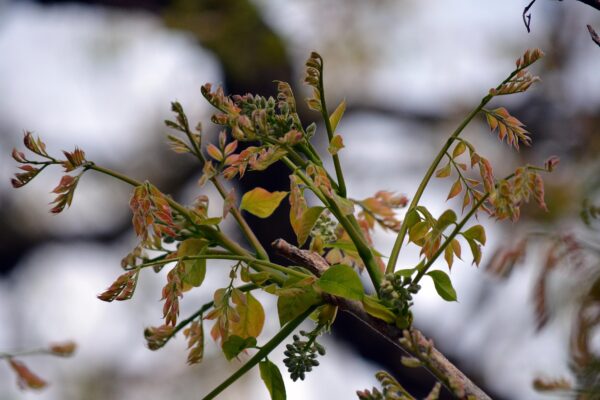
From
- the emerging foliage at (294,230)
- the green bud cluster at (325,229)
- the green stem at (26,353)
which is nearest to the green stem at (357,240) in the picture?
the emerging foliage at (294,230)

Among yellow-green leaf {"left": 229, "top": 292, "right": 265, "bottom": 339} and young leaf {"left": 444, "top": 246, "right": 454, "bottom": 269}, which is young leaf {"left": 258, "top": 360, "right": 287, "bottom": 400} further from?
young leaf {"left": 444, "top": 246, "right": 454, "bottom": 269}

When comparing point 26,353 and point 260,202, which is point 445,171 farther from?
point 26,353

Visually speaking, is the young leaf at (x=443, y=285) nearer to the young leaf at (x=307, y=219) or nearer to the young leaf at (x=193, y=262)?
the young leaf at (x=307, y=219)

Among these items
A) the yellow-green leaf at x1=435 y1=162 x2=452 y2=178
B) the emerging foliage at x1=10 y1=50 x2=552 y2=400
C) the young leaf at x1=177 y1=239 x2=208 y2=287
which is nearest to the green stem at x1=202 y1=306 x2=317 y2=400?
the emerging foliage at x1=10 y1=50 x2=552 y2=400

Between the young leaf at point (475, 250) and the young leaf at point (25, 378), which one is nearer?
the young leaf at point (475, 250)

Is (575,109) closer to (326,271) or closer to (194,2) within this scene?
(194,2)

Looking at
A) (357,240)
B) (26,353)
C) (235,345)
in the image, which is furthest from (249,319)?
(26,353)
